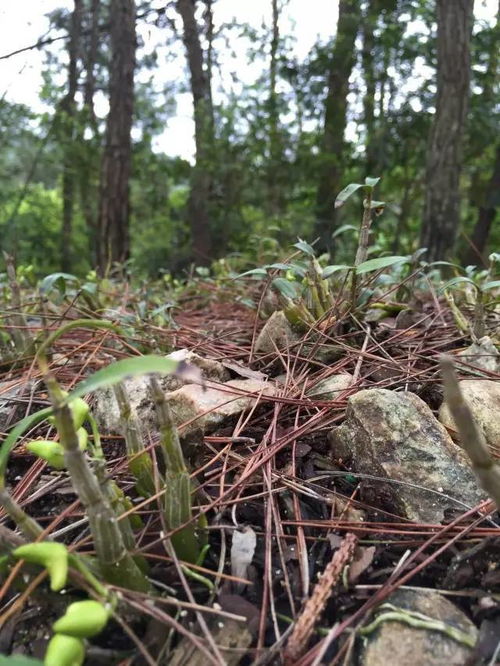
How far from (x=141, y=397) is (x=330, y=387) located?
531 millimetres

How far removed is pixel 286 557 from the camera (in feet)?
2.86

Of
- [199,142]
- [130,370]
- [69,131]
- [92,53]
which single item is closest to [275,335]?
[130,370]

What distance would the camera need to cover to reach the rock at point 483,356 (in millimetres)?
1440

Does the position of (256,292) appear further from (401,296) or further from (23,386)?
(23,386)

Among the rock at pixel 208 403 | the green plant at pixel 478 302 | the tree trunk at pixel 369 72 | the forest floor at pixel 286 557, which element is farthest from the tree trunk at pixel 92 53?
the forest floor at pixel 286 557

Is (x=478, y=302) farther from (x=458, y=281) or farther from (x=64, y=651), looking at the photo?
(x=64, y=651)

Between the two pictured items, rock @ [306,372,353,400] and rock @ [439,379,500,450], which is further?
rock @ [306,372,353,400]

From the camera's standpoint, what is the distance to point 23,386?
4.94 feet

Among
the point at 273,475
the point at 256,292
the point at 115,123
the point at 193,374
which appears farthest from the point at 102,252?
the point at 193,374

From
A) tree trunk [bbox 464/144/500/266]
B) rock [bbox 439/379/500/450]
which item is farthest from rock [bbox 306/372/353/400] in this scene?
tree trunk [bbox 464/144/500/266]

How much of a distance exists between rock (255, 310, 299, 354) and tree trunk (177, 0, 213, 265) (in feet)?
14.3

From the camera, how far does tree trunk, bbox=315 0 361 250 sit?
6.33m

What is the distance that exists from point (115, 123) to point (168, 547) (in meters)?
5.22

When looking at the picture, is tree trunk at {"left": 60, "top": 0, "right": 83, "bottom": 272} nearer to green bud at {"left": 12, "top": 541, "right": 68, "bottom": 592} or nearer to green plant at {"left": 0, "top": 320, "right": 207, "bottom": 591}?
green plant at {"left": 0, "top": 320, "right": 207, "bottom": 591}
